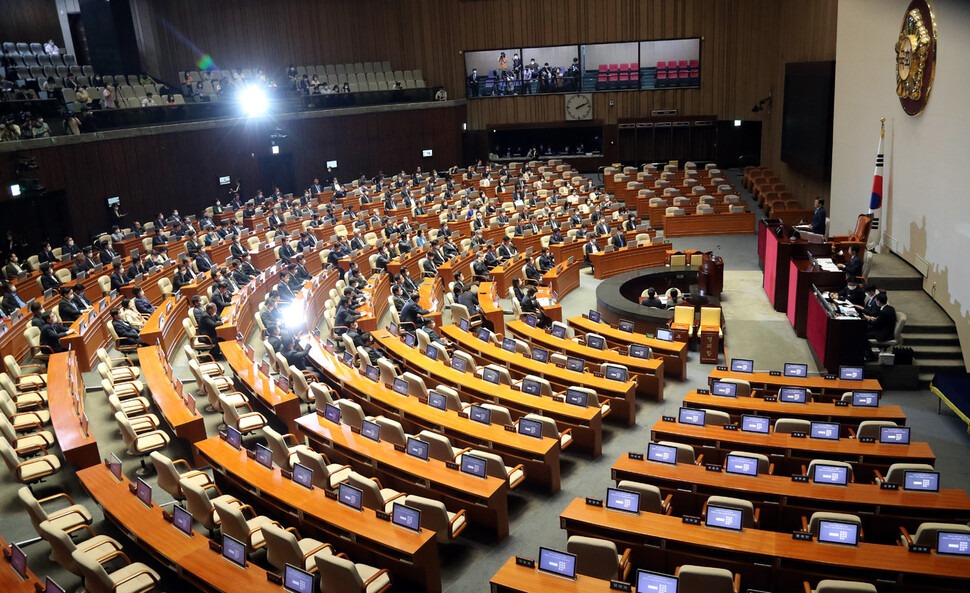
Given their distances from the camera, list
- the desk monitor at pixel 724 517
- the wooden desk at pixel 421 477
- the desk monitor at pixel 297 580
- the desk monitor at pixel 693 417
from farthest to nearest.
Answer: the desk monitor at pixel 693 417, the wooden desk at pixel 421 477, the desk monitor at pixel 724 517, the desk monitor at pixel 297 580

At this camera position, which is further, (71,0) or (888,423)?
(71,0)

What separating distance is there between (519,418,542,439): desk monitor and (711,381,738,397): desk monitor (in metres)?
2.65

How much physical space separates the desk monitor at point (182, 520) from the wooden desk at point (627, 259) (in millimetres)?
12881

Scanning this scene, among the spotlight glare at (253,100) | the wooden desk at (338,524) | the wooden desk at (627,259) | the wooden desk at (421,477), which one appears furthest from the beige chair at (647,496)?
the spotlight glare at (253,100)

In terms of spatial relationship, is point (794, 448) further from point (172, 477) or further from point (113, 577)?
point (113, 577)

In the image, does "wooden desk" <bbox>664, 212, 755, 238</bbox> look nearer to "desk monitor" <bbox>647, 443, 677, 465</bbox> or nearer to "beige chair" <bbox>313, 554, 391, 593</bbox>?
"desk monitor" <bbox>647, 443, 677, 465</bbox>

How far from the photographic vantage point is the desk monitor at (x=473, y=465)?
7145 mm

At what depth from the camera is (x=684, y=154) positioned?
30.8m

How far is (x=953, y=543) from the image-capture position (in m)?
5.41

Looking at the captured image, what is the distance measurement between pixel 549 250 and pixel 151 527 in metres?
13.5

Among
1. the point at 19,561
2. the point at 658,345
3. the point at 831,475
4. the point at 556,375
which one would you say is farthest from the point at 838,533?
the point at 19,561

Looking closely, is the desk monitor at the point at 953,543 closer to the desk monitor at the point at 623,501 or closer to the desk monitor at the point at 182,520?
the desk monitor at the point at 623,501

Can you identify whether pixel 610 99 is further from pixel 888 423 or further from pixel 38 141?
pixel 888 423

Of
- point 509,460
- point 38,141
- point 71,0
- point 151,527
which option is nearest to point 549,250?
point 509,460
